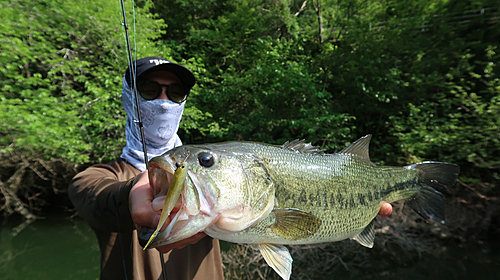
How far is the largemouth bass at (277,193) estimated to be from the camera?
880mm

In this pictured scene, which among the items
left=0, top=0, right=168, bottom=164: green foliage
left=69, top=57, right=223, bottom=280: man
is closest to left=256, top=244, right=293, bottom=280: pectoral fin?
left=69, top=57, right=223, bottom=280: man

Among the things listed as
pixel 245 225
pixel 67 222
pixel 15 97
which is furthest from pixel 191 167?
pixel 67 222

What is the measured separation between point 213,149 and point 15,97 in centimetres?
833

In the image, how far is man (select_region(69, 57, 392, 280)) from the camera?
103cm

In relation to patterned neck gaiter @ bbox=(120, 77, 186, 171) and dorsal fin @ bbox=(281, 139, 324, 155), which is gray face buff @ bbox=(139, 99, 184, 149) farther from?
dorsal fin @ bbox=(281, 139, 324, 155)

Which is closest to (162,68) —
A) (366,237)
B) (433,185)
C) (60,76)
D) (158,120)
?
(158,120)

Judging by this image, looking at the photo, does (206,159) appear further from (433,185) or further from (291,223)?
(433,185)

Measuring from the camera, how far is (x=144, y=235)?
861mm

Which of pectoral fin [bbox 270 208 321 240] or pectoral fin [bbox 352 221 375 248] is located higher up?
pectoral fin [bbox 270 208 321 240]

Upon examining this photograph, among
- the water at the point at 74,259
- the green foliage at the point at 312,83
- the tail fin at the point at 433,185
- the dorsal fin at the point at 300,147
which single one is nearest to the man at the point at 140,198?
the tail fin at the point at 433,185

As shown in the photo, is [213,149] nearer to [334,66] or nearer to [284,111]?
[284,111]

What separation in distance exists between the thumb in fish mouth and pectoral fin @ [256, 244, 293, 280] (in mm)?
500

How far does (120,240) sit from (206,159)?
1.06 meters

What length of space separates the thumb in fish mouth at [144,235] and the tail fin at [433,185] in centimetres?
161
